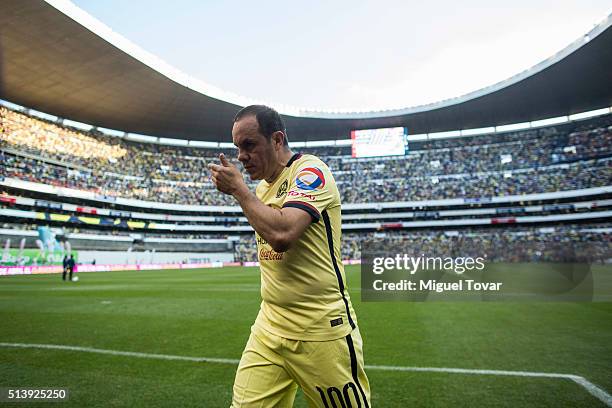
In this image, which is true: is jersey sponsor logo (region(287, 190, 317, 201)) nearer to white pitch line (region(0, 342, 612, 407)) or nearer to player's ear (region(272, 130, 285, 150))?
player's ear (region(272, 130, 285, 150))

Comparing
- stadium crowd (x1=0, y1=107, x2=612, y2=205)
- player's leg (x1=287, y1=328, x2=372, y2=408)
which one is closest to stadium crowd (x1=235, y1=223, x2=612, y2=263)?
stadium crowd (x1=0, y1=107, x2=612, y2=205)

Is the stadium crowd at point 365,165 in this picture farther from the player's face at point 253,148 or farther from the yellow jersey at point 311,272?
the yellow jersey at point 311,272

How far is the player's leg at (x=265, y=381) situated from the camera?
7.77 ft

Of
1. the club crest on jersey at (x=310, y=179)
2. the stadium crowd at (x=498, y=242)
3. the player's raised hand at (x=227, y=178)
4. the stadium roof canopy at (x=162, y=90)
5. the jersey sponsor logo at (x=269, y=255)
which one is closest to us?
the player's raised hand at (x=227, y=178)

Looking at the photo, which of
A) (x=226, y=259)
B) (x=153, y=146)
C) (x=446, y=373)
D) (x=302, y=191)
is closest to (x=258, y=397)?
(x=302, y=191)

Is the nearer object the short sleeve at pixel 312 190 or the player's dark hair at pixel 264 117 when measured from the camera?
the short sleeve at pixel 312 190

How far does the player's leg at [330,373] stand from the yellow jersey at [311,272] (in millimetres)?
60

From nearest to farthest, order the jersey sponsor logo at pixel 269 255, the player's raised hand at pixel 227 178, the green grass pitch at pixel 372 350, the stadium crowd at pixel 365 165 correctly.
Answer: the player's raised hand at pixel 227 178 < the jersey sponsor logo at pixel 269 255 < the green grass pitch at pixel 372 350 < the stadium crowd at pixel 365 165

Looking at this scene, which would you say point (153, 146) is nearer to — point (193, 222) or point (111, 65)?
point (193, 222)

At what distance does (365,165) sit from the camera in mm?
71250

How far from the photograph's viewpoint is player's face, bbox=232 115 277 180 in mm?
2365

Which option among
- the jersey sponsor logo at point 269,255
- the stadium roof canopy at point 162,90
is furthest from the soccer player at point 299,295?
the stadium roof canopy at point 162,90

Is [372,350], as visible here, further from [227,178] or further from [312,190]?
[227,178]

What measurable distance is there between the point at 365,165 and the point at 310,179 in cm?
7010
